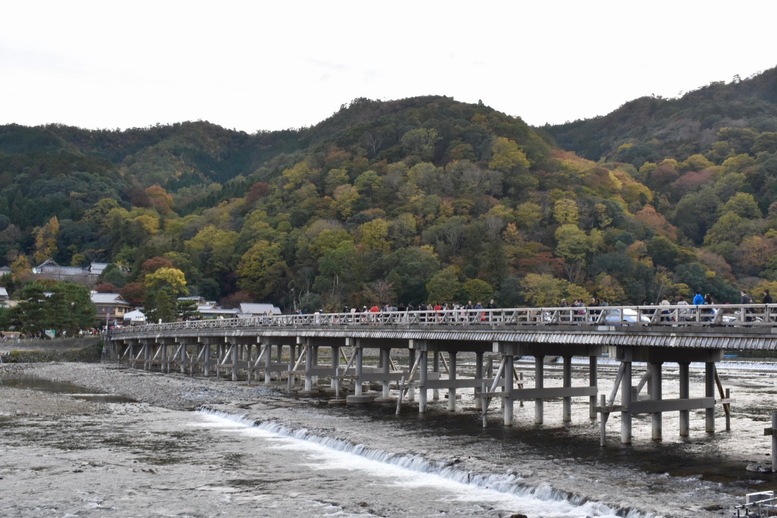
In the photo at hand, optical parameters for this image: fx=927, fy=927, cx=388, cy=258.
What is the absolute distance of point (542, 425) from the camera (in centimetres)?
3266

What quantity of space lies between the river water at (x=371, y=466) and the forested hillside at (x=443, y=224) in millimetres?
62996

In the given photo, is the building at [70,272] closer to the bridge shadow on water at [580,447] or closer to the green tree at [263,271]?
the green tree at [263,271]

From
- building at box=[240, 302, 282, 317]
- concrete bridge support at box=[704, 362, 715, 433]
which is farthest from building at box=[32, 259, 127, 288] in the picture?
concrete bridge support at box=[704, 362, 715, 433]

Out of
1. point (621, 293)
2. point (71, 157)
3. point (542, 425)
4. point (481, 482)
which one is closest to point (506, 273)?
point (621, 293)

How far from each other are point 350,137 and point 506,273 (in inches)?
2475

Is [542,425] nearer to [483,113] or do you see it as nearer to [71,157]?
[483,113]

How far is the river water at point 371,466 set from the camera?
20.4 metres

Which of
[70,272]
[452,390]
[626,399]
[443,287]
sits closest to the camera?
[626,399]

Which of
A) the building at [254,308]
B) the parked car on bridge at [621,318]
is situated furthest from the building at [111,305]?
the parked car on bridge at [621,318]

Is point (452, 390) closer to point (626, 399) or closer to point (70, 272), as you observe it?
point (626, 399)

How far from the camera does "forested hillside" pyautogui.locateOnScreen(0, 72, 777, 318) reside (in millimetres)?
102875

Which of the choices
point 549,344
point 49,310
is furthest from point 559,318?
point 49,310

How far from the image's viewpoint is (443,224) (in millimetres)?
113750

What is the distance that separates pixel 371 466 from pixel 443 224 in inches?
3501
